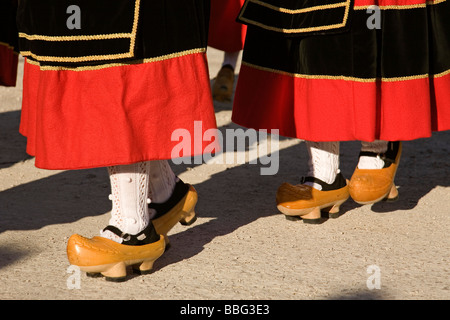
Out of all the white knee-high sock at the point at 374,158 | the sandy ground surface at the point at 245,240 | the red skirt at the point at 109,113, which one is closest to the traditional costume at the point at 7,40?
the sandy ground surface at the point at 245,240

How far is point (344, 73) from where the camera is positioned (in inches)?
102

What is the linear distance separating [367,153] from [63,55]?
50.3 inches

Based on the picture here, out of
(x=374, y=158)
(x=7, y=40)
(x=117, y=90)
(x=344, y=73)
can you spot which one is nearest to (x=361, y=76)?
(x=344, y=73)

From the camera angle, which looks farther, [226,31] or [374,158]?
[226,31]

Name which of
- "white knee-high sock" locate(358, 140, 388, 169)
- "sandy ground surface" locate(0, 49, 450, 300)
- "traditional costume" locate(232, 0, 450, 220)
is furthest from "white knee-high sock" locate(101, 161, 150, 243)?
"white knee-high sock" locate(358, 140, 388, 169)

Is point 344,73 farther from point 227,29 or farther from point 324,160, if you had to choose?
point 227,29

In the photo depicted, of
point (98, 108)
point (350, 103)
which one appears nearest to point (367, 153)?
point (350, 103)

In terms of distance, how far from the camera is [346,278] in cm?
230

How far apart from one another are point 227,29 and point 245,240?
6.17 feet

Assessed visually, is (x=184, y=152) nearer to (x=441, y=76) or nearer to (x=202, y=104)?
(x=202, y=104)

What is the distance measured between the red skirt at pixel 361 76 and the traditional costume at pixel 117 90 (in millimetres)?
531

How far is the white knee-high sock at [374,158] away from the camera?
2850mm

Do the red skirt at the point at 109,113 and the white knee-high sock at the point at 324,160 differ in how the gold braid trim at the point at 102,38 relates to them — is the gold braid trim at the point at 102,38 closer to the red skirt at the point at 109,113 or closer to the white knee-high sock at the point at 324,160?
the red skirt at the point at 109,113

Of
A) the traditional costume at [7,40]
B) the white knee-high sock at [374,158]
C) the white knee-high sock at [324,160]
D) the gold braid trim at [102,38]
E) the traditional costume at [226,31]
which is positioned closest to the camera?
the gold braid trim at [102,38]
